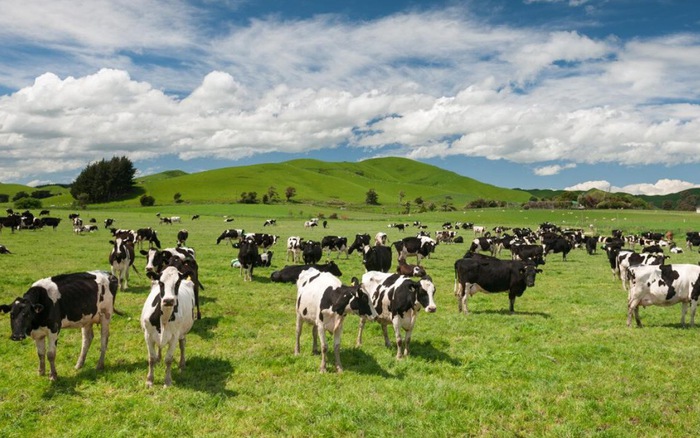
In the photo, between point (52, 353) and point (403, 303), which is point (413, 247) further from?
point (52, 353)

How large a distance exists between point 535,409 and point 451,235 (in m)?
46.6

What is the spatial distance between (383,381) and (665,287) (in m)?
10.5

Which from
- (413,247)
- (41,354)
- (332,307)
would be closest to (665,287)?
(332,307)

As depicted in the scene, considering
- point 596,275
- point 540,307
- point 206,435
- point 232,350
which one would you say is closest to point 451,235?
point 596,275

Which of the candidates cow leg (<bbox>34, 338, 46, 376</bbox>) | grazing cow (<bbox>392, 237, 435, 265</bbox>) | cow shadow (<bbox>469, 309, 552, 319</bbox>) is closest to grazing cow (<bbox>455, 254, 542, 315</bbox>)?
cow shadow (<bbox>469, 309, 552, 319</bbox>)

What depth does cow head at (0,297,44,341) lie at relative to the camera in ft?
30.0

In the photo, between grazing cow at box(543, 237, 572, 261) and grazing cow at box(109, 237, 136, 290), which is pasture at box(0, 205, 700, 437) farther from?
grazing cow at box(543, 237, 572, 261)

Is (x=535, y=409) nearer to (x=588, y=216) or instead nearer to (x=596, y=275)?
(x=596, y=275)

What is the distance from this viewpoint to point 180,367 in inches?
416

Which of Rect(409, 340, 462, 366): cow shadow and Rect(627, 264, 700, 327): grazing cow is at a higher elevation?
Rect(627, 264, 700, 327): grazing cow

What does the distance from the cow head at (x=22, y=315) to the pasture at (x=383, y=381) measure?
1.23m

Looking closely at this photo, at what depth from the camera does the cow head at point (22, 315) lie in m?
9.14

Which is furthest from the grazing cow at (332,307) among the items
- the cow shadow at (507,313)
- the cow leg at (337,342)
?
the cow shadow at (507,313)

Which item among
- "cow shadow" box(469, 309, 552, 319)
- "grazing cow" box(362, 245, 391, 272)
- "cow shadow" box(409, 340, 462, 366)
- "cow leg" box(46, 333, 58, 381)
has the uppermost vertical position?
"grazing cow" box(362, 245, 391, 272)
